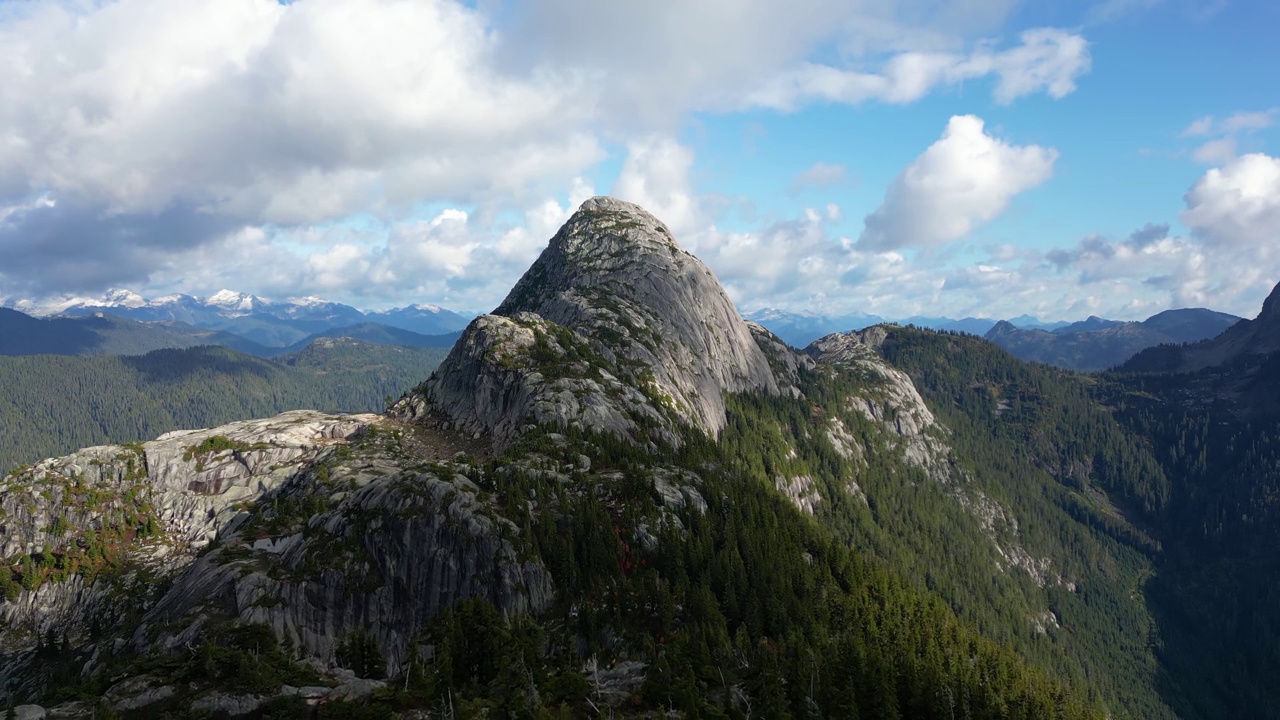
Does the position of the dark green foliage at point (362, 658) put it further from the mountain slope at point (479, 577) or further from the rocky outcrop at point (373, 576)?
the rocky outcrop at point (373, 576)

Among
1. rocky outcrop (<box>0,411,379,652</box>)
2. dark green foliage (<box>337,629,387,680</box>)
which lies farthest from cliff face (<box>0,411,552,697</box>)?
dark green foliage (<box>337,629,387,680</box>)

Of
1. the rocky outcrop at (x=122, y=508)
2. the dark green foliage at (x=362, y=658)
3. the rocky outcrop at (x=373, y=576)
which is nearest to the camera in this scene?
the dark green foliage at (x=362, y=658)

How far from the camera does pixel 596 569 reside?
88562 millimetres

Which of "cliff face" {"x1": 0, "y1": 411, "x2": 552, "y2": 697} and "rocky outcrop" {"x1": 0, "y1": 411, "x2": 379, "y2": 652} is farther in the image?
"rocky outcrop" {"x1": 0, "y1": 411, "x2": 379, "y2": 652}

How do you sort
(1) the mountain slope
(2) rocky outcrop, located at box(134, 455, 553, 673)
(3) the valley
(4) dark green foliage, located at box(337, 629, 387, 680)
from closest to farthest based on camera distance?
(3) the valley, (1) the mountain slope, (4) dark green foliage, located at box(337, 629, 387, 680), (2) rocky outcrop, located at box(134, 455, 553, 673)

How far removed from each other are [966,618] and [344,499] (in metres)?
189

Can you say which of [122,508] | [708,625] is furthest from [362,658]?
[122,508]

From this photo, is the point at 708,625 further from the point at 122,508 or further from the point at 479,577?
the point at 122,508

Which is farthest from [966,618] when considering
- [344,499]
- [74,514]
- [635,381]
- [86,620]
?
[74,514]

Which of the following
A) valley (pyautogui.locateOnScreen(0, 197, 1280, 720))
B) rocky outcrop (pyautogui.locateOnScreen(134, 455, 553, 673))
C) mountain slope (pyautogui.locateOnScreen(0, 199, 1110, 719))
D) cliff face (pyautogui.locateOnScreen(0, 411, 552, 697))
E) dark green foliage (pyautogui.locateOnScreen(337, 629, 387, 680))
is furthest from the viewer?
cliff face (pyautogui.locateOnScreen(0, 411, 552, 697))

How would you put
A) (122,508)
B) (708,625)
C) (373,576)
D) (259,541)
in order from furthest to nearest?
(122,508)
(259,541)
(373,576)
(708,625)

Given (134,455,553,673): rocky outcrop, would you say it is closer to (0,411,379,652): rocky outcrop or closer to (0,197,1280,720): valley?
(0,197,1280,720): valley

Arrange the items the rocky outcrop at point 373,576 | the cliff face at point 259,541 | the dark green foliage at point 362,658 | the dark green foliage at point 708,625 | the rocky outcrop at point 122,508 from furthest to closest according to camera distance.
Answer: the rocky outcrop at point 122,508 < the cliff face at point 259,541 < the rocky outcrop at point 373,576 < the dark green foliage at point 362,658 < the dark green foliage at point 708,625

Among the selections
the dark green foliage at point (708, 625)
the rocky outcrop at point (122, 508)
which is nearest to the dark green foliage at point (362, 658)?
the dark green foliage at point (708, 625)
